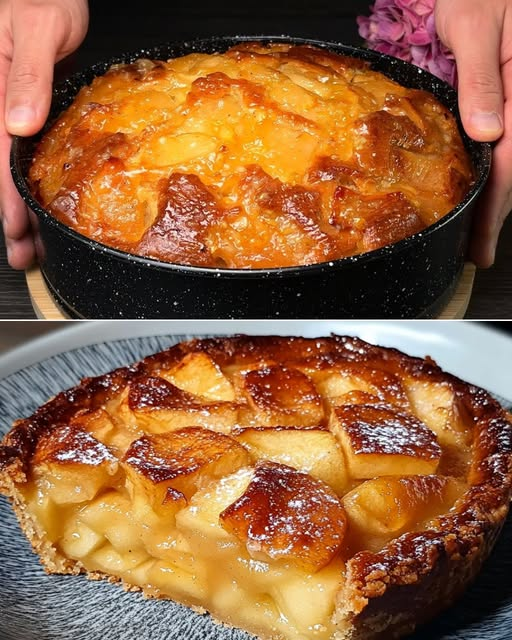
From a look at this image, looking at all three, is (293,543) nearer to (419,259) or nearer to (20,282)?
(419,259)

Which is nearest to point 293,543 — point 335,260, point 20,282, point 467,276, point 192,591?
point 192,591

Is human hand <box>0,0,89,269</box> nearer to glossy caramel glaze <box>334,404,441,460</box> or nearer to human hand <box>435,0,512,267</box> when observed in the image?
glossy caramel glaze <box>334,404,441,460</box>

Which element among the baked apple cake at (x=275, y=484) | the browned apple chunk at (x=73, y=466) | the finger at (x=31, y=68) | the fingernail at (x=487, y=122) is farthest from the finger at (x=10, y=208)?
the fingernail at (x=487, y=122)

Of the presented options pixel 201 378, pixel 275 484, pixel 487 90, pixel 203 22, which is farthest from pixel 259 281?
pixel 203 22

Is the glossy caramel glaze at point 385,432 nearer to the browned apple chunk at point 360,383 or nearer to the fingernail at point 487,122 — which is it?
the browned apple chunk at point 360,383

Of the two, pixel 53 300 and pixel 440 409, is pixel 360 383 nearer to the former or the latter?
pixel 440 409

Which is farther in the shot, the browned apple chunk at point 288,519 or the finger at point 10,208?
the finger at point 10,208
